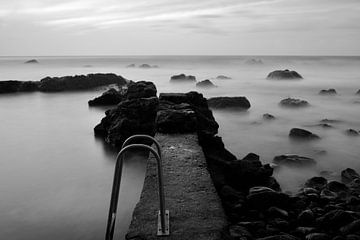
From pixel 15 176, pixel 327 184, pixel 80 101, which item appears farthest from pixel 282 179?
pixel 80 101

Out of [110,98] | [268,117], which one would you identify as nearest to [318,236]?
[268,117]

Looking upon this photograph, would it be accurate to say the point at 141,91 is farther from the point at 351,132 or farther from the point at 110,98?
the point at 351,132

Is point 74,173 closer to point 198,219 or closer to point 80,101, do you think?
point 198,219

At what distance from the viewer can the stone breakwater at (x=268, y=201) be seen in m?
4.29

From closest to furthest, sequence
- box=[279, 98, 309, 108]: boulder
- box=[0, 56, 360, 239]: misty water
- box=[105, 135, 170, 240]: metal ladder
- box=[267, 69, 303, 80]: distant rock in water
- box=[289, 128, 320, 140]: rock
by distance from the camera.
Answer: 1. box=[105, 135, 170, 240]: metal ladder
2. box=[0, 56, 360, 239]: misty water
3. box=[289, 128, 320, 140]: rock
4. box=[279, 98, 309, 108]: boulder
5. box=[267, 69, 303, 80]: distant rock in water

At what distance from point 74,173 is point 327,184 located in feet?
17.3

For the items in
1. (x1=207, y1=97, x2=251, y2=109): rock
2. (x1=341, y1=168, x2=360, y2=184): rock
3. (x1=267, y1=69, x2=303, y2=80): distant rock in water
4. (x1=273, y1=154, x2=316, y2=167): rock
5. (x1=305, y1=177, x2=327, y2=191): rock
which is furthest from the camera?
(x1=267, y1=69, x2=303, y2=80): distant rock in water

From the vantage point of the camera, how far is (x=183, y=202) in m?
3.80

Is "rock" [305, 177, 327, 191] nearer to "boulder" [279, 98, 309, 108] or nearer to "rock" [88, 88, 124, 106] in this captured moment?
"rock" [88, 88, 124, 106]

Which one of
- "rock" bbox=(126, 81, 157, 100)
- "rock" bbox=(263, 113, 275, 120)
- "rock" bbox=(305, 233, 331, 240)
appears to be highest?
"rock" bbox=(126, 81, 157, 100)

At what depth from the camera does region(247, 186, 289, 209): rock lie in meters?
4.97

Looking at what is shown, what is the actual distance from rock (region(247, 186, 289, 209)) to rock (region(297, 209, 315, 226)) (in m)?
0.37

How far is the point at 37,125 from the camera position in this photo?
42.7ft

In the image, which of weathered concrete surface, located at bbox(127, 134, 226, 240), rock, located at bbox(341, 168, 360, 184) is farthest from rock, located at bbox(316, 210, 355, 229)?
rock, located at bbox(341, 168, 360, 184)
